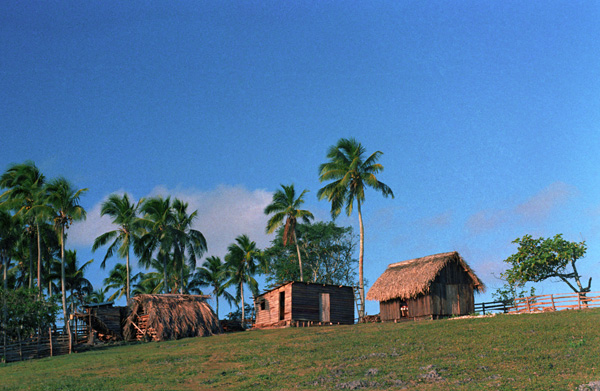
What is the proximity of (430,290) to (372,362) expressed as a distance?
19.6 metres

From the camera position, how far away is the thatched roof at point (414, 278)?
40.9 meters

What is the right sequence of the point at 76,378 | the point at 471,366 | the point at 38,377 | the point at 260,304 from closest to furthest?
1. the point at 471,366
2. the point at 76,378
3. the point at 38,377
4. the point at 260,304

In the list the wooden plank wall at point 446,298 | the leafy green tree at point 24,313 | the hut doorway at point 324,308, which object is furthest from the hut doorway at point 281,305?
the leafy green tree at point 24,313

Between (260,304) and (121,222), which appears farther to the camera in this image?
(121,222)

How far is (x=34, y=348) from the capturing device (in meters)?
38.3

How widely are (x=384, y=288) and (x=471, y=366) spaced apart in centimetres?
2362

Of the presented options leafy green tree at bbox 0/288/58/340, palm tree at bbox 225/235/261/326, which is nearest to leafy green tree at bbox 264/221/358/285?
palm tree at bbox 225/235/261/326

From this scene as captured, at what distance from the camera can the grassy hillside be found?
18797 millimetres

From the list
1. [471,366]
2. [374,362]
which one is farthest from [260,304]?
[471,366]

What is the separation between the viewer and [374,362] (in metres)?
22.3

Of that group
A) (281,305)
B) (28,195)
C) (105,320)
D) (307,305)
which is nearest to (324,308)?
(307,305)

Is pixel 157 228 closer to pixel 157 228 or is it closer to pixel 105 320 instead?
pixel 157 228

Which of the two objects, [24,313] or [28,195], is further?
[28,195]

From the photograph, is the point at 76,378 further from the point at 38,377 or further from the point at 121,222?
the point at 121,222
